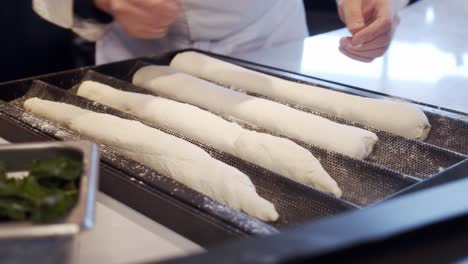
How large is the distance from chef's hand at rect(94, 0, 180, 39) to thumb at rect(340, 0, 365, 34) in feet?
1.73

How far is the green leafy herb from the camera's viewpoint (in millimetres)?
691

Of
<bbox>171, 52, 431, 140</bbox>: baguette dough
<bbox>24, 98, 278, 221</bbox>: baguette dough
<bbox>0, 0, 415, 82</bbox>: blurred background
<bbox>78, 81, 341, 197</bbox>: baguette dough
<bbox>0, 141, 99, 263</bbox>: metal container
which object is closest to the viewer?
<bbox>0, 141, 99, 263</bbox>: metal container

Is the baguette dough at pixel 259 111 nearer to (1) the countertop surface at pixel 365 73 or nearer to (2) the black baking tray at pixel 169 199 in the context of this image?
(2) the black baking tray at pixel 169 199

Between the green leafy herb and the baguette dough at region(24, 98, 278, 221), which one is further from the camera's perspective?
the baguette dough at region(24, 98, 278, 221)

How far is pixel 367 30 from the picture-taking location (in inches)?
65.6

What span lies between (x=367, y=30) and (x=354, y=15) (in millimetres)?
71

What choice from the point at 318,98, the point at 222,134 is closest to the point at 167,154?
the point at 222,134

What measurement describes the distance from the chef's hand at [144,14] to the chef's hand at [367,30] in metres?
0.53

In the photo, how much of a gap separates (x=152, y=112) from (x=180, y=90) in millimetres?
183

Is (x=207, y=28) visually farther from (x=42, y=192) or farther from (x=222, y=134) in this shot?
(x=42, y=192)

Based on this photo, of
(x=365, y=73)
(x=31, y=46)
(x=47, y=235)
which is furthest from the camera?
(x=31, y=46)

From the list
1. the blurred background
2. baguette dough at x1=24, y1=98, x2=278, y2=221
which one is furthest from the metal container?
the blurred background

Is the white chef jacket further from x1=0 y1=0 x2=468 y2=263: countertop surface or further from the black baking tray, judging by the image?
the black baking tray

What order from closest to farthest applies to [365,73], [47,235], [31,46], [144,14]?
[47,235] → [144,14] → [365,73] → [31,46]
